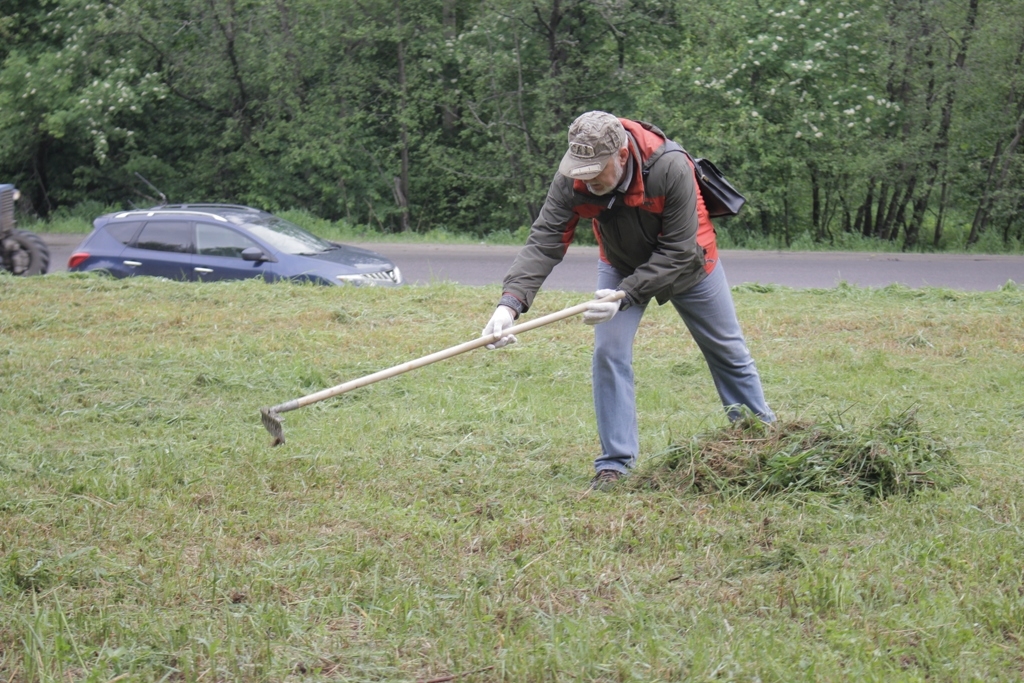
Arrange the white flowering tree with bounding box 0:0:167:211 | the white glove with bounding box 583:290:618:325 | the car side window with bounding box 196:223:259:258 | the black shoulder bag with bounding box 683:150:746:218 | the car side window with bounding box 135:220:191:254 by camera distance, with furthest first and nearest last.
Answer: the white flowering tree with bounding box 0:0:167:211
the car side window with bounding box 135:220:191:254
the car side window with bounding box 196:223:259:258
the black shoulder bag with bounding box 683:150:746:218
the white glove with bounding box 583:290:618:325

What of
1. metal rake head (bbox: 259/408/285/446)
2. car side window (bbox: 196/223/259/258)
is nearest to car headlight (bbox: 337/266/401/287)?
car side window (bbox: 196/223/259/258)

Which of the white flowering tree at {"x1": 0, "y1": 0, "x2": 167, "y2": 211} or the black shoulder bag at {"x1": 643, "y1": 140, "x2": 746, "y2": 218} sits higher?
the white flowering tree at {"x1": 0, "y1": 0, "x2": 167, "y2": 211}

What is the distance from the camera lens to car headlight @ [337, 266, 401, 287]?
1202 centimetres

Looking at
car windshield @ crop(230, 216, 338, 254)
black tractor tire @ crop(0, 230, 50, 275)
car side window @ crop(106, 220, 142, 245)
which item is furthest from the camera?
black tractor tire @ crop(0, 230, 50, 275)

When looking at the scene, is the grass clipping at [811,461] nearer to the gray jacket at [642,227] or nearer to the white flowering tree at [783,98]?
the gray jacket at [642,227]

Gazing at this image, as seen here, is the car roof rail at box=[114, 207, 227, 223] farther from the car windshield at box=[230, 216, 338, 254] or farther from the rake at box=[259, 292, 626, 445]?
the rake at box=[259, 292, 626, 445]

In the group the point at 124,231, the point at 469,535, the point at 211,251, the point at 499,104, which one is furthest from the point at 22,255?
the point at 469,535

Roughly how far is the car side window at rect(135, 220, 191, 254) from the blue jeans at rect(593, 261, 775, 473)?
8.89m

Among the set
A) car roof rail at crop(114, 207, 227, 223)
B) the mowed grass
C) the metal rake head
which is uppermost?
car roof rail at crop(114, 207, 227, 223)

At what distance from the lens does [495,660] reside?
3.21 metres

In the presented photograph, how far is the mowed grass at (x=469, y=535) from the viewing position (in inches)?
128

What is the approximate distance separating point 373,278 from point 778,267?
22.3 ft

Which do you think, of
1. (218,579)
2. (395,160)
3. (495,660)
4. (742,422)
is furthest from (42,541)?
(395,160)

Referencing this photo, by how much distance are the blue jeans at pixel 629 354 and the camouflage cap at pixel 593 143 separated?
0.74 metres
